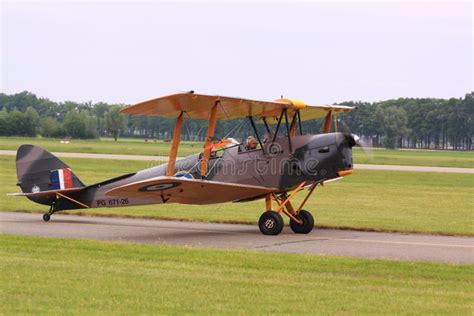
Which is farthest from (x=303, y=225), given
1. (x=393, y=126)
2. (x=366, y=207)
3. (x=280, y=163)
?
(x=393, y=126)

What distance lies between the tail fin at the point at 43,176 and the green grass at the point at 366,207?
2.07 m

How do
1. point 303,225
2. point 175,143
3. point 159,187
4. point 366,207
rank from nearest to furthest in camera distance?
point 159,187, point 175,143, point 303,225, point 366,207

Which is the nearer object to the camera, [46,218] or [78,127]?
[46,218]

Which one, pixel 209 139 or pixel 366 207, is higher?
pixel 209 139

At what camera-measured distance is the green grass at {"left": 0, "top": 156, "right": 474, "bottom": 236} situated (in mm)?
20688

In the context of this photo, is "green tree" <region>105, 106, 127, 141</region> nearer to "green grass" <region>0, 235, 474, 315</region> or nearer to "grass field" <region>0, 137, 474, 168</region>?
"grass field" <region>0, 137, 474, 168</region>

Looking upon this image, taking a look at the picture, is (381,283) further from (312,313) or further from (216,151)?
(216,151)

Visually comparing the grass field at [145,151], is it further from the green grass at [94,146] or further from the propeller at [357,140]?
the propeller at [357,140]

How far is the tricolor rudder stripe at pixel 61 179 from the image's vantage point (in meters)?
20.1

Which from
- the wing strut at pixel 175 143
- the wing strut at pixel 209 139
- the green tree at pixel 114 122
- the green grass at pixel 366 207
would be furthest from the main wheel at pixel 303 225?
the green tree at pixel 114 122

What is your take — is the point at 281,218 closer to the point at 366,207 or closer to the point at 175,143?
the point at 175,143

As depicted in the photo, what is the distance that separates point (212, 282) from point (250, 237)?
20.0 feet

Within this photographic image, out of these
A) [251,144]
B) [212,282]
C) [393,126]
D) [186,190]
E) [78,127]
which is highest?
[78,127]

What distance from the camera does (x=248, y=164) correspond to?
18.3 metres
